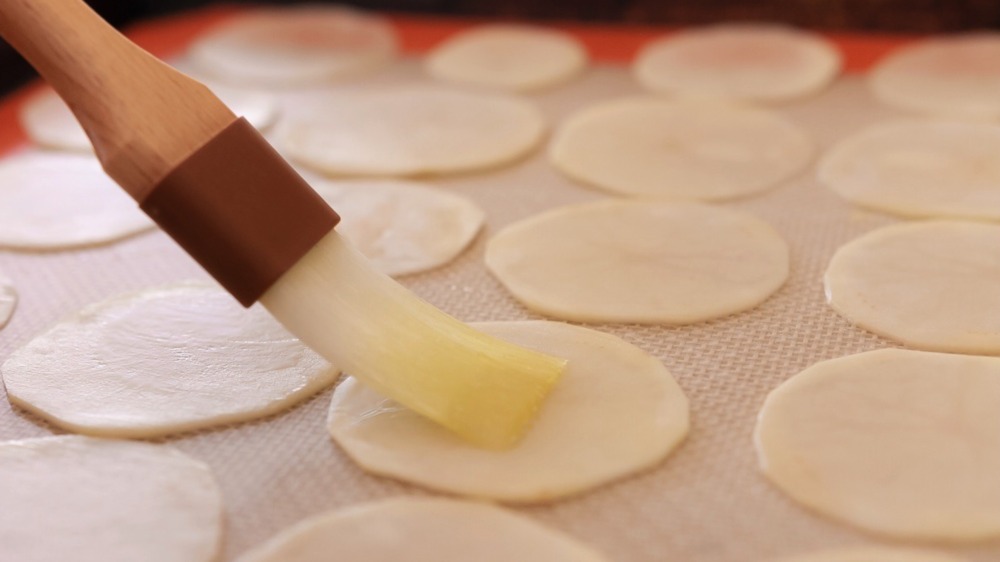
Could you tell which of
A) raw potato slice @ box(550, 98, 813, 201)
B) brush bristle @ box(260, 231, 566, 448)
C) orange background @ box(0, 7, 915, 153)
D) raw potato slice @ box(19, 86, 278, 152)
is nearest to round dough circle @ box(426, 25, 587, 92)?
orange background @ box(0, 7, 915, 153)

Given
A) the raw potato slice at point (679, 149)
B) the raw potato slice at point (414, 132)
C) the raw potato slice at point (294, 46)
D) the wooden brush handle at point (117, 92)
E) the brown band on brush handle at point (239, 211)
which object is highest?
the wooden brush handle at point (117, 92)

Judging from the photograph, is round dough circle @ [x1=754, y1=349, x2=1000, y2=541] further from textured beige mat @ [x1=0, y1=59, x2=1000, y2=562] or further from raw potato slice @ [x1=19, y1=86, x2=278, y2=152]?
raw potato slice @ [x1=19, y1=86, x2=278, y2=152]

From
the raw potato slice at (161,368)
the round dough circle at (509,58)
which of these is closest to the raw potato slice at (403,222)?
the raw potato slice at (161,368)

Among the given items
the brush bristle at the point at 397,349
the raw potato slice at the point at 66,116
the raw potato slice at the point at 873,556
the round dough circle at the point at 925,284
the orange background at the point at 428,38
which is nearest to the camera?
the raw potato slice at the point at 873,556

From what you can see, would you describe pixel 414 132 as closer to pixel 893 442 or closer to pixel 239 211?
pixel 239 211

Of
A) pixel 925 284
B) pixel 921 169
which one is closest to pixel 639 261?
pixel 925 284

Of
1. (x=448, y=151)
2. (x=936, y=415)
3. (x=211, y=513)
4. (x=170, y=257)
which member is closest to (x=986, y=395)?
(x=936, y=415)

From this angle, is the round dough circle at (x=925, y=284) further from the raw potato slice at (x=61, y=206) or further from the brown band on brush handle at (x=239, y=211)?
the raw potato slice at (x=61, y=206)
